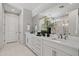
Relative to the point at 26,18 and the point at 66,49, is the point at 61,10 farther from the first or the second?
the point at 26,18

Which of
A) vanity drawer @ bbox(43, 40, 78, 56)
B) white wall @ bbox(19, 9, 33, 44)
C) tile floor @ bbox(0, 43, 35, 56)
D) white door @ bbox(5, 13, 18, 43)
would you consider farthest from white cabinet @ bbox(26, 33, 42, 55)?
white door @ bbox(5, 13, 18, 43)

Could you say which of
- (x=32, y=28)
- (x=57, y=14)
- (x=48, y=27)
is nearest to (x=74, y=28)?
(x=57, y=14)

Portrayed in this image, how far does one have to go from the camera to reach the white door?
5.04m

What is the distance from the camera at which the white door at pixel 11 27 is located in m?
5.04

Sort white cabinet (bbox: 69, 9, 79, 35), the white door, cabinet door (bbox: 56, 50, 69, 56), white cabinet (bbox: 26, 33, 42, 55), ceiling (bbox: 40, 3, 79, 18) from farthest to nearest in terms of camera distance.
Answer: the white door, white cabinet (bbox: 26, 33, 42, 55), ceiling (bbox: 40, 3, 79, 18), white cabinet (bbox: 69, 9, 79, 35), cabinet door (bbox: 56, 50, 69, 56)

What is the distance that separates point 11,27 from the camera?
522 centimetres

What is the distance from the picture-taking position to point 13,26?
530cm

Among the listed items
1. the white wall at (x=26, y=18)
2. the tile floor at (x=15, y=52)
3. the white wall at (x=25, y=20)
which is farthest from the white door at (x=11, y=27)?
the tile floor at (x=15, y=52)

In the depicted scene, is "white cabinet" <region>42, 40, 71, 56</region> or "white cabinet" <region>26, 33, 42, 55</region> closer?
"white cabinet" <region>42, 40, 71, 56</region>

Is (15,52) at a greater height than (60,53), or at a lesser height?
lesser

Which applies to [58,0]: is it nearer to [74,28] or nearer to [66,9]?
[66,9]

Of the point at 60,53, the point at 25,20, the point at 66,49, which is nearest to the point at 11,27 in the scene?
the point at 25,20

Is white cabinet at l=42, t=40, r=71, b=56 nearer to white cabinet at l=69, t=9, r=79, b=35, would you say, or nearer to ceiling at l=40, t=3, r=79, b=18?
white cabinet at l=69, t=9, r=79, b=35

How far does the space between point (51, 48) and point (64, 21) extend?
101cm
